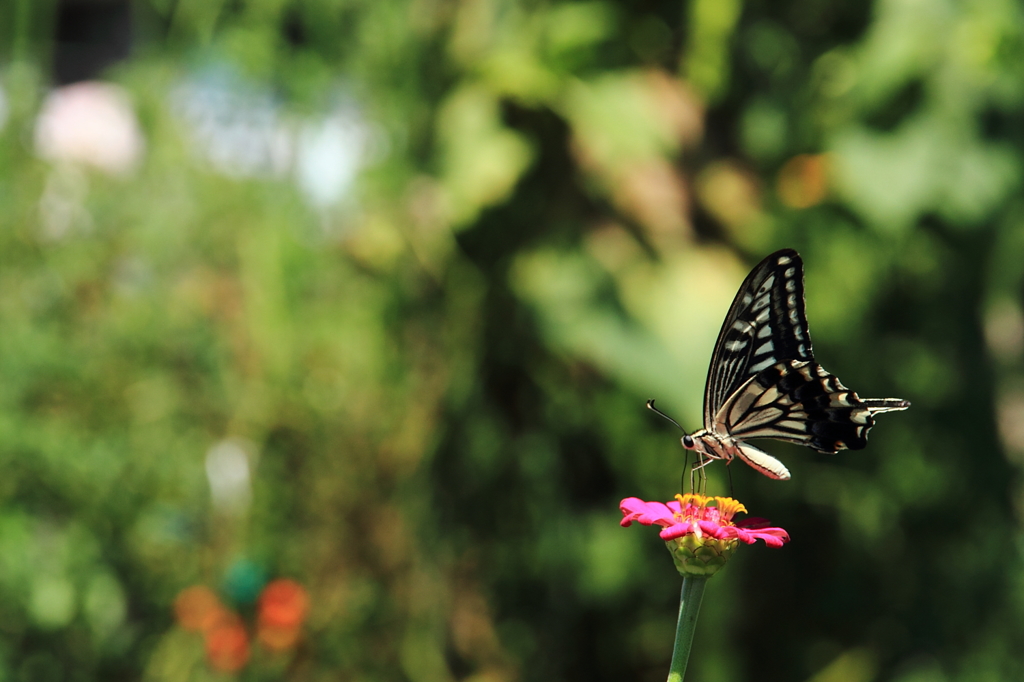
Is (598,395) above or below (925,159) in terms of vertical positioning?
below

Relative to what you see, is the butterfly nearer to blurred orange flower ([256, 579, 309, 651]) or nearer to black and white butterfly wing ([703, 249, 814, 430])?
black and white butterfly wing ([703, 249, 814, 430])

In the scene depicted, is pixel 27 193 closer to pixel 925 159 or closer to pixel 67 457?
pixel 67 457

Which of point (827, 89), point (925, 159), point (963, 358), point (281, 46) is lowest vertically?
point (963, 358)

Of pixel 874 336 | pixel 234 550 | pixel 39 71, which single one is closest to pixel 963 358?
pixel 874 336

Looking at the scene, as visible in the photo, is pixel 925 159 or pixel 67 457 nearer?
pixel 925 159

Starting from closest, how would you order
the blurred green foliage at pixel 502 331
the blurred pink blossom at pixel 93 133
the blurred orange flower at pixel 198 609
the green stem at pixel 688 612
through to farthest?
the green stem at pixel 688 612
the blurred green foliage at pixel 502 331
the blurred orange flower at pixel 198 609
the blurred pink blossom at pixel 93 133

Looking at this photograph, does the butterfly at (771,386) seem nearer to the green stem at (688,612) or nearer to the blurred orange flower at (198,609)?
the green stem at (688,612)

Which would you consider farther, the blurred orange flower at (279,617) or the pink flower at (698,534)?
the blurred orange flower at (279,617)

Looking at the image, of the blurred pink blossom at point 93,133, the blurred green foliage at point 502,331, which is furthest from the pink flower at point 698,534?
the blurred pink blossom at point 93,133
